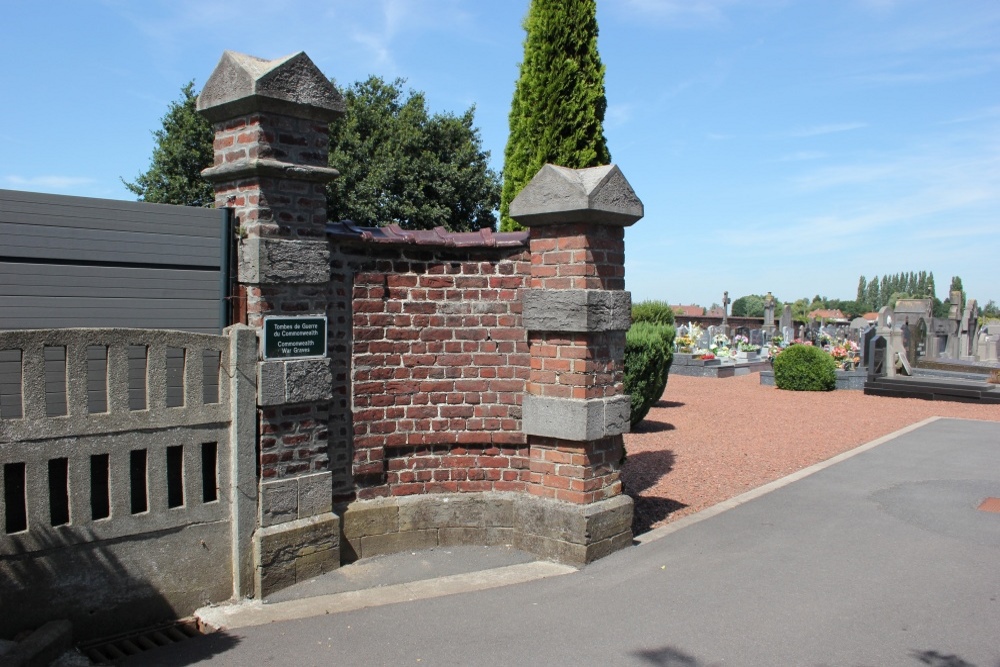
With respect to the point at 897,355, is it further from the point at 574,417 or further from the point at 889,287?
the point at 889,287

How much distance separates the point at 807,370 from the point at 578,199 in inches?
579

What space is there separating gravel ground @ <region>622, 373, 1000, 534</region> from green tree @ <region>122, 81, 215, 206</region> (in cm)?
1676

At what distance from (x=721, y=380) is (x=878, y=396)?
4429 millimetres

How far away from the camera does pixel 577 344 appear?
5504mm

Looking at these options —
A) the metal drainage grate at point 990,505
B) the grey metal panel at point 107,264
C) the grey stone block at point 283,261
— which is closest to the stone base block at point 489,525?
the grey stone block at point 283,261

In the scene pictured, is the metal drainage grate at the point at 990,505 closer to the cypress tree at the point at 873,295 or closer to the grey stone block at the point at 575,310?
the grey stone block at the point at 575,310

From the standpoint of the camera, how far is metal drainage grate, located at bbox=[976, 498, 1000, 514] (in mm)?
7222

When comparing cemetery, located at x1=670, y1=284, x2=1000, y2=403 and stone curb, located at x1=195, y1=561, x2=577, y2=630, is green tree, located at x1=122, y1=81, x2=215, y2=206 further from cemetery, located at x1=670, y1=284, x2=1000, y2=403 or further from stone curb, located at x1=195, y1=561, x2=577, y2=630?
stone curb, located at x1=195, y1=561, x2=577, y2=630

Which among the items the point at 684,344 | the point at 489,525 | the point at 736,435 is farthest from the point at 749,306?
the point at 489,525

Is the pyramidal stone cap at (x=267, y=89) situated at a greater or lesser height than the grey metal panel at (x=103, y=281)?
greater

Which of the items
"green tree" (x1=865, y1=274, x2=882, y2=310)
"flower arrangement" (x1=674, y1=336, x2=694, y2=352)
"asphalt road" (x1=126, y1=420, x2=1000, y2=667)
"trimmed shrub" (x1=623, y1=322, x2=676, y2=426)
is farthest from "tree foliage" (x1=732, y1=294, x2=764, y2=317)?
"asphalt road" (x1=126, y1=420, x2=1000, y2=667)

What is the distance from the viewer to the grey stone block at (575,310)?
5418 mm

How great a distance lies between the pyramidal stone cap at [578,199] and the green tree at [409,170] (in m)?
22.0

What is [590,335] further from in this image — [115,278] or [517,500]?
[115,278]
